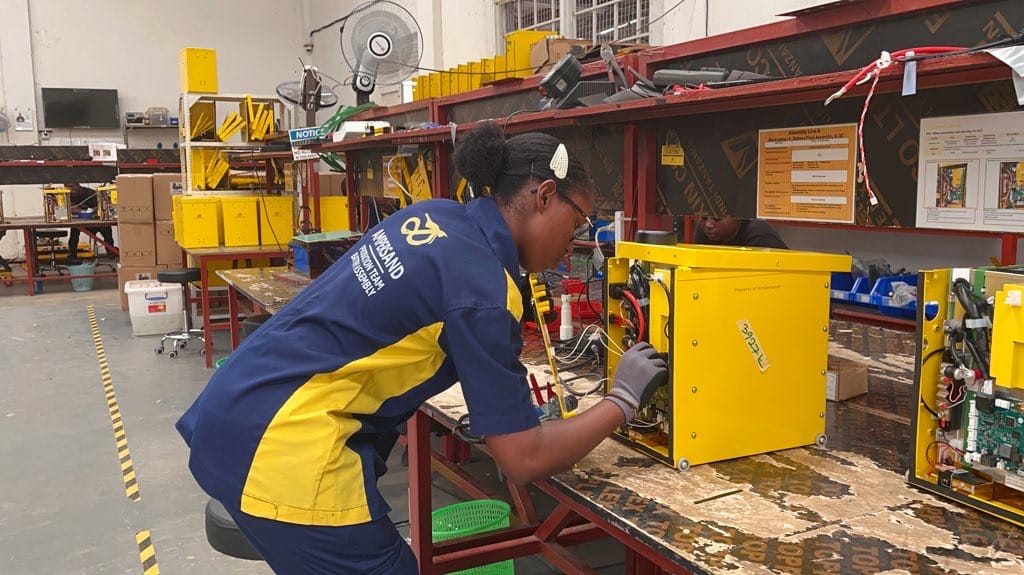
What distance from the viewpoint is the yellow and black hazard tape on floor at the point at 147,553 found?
2645 millimetres

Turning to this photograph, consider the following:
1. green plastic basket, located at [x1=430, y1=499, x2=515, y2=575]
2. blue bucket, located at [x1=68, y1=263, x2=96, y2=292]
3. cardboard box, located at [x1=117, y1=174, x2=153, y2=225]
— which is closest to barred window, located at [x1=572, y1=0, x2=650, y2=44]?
cardboard box, located at [x1=117, y1=174, x2=153, y2=225]

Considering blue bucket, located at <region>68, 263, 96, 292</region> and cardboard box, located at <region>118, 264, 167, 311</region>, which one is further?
blue bucket, located at <region>68, 263, 96, 292</region>

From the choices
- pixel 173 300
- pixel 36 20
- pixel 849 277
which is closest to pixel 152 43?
pixel 36 20

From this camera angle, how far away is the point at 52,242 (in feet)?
31.0

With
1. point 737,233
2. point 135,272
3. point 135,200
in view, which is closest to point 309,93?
point 135,200

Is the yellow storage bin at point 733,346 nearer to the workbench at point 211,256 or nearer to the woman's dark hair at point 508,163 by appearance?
the woman's dark hair at point 508,163

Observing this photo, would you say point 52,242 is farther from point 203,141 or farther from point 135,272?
point 203,141

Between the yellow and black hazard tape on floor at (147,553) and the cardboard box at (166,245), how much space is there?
4.87m

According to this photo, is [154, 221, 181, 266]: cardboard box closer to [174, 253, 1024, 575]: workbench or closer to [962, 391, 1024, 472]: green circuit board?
[174, 253, 1024, 575]: workbench

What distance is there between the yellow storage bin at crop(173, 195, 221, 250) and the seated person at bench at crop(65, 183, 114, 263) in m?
4.08

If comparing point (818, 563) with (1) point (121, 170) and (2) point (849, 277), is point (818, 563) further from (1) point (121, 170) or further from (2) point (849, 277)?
(1) point (121, 170)

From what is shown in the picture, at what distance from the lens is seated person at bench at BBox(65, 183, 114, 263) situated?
9.42 m

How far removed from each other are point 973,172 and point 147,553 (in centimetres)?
275

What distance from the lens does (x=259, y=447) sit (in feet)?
4.16
